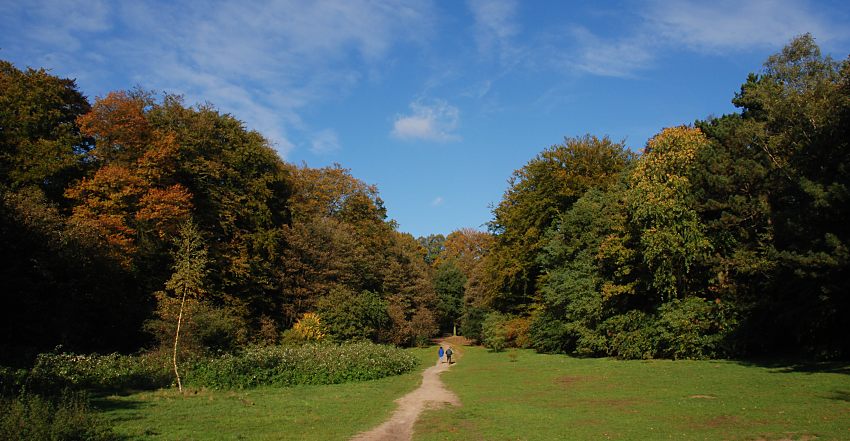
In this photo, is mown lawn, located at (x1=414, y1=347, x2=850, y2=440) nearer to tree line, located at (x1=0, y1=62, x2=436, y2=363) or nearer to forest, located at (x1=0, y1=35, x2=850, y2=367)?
forest, located at (x1=0, y1=35, x2=850, y2=367)

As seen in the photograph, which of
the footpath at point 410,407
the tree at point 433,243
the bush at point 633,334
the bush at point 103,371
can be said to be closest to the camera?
the footpath at point 410,407

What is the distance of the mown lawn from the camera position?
1116cm

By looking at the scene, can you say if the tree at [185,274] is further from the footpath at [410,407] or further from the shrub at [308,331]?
the shrub at [308,331]

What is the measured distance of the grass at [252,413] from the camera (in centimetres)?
1220

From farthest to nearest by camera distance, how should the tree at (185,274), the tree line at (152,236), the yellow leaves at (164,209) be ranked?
the yellow leaves at (164,209)
the tree line at (152,236)
the tree at (185,274)

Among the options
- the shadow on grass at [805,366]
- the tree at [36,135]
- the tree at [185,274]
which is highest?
the tree at [36,135]

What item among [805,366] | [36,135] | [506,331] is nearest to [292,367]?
[36,135]

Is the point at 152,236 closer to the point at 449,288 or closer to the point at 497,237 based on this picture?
the point at 497,237

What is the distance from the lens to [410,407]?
1720 centimetres

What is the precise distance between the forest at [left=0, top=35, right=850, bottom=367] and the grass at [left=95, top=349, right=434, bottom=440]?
4414 millimetres

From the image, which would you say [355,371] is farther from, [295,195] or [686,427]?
[295,195]

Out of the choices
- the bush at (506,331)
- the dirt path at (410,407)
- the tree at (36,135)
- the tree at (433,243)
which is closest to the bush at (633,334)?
the dirt path at (410,407)

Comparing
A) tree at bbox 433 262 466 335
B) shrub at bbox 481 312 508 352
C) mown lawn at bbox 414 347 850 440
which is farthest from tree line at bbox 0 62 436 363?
tree at bbox 433 262 466 335

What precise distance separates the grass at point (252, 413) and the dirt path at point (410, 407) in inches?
14.8
